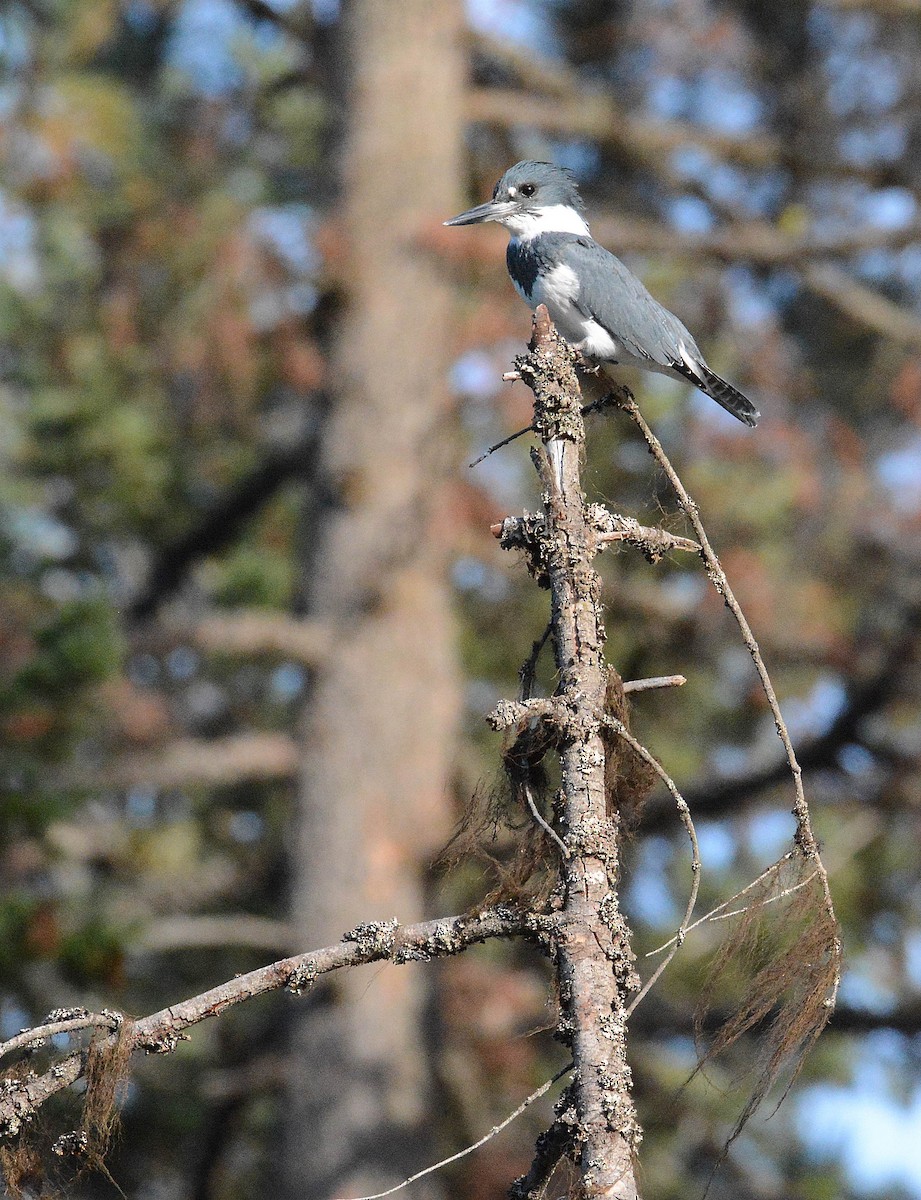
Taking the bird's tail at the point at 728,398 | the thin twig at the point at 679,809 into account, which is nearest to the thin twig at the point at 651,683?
the thin twig at the point at 679,809

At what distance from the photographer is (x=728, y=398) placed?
3.79m

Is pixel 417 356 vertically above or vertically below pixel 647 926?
above

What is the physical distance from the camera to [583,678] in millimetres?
2037

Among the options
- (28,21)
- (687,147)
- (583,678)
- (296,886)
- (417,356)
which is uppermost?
(28,21)

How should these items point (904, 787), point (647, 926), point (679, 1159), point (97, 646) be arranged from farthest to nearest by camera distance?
1. point (679, 1159)
2. point (647, 926)
3. point (904, 787)
4. point (97, 646)

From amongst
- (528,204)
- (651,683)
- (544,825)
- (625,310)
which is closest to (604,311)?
(625,310)

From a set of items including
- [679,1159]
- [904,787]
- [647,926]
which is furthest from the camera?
[679,1159]

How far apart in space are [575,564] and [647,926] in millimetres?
6306

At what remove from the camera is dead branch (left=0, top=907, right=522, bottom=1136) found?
188 centimetres

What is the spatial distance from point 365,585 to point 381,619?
0.15 meters

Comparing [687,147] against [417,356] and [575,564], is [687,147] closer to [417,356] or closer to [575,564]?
[417,356]

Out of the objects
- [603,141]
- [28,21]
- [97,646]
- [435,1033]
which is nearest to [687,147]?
[603,141]

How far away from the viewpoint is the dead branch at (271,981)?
1.88 metres

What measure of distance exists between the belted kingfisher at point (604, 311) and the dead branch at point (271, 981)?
1819mm
